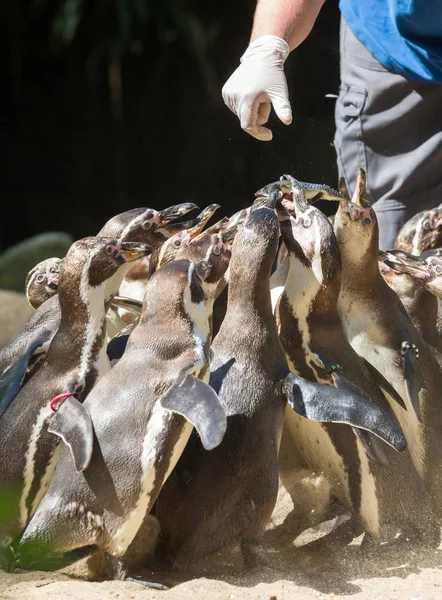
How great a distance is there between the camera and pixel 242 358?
2.66 meters

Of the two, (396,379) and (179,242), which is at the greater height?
(179,242)

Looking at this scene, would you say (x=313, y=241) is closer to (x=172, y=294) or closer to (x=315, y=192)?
(x=315, y=192)

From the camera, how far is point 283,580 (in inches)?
93.6

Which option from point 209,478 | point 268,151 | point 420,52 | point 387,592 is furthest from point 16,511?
point 268,151

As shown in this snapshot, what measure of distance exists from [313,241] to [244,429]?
657 mm

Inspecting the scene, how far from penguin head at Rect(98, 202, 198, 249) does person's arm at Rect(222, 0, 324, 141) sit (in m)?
0.37

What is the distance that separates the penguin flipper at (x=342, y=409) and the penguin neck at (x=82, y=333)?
56 cm

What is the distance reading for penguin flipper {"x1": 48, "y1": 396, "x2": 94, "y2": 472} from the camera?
233 centimetres

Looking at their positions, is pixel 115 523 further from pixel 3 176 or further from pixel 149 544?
pixel 3 176

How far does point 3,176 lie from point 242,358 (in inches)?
263

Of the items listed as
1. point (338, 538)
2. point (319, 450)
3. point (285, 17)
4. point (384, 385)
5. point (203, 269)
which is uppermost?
point (285, 17)

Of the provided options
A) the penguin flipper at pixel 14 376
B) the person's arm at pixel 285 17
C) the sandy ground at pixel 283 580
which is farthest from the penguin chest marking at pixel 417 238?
the penguin flipper at pixel 14 376

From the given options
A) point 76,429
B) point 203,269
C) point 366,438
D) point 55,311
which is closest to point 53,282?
point 55,311

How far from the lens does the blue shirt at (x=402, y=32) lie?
3.36 metres
